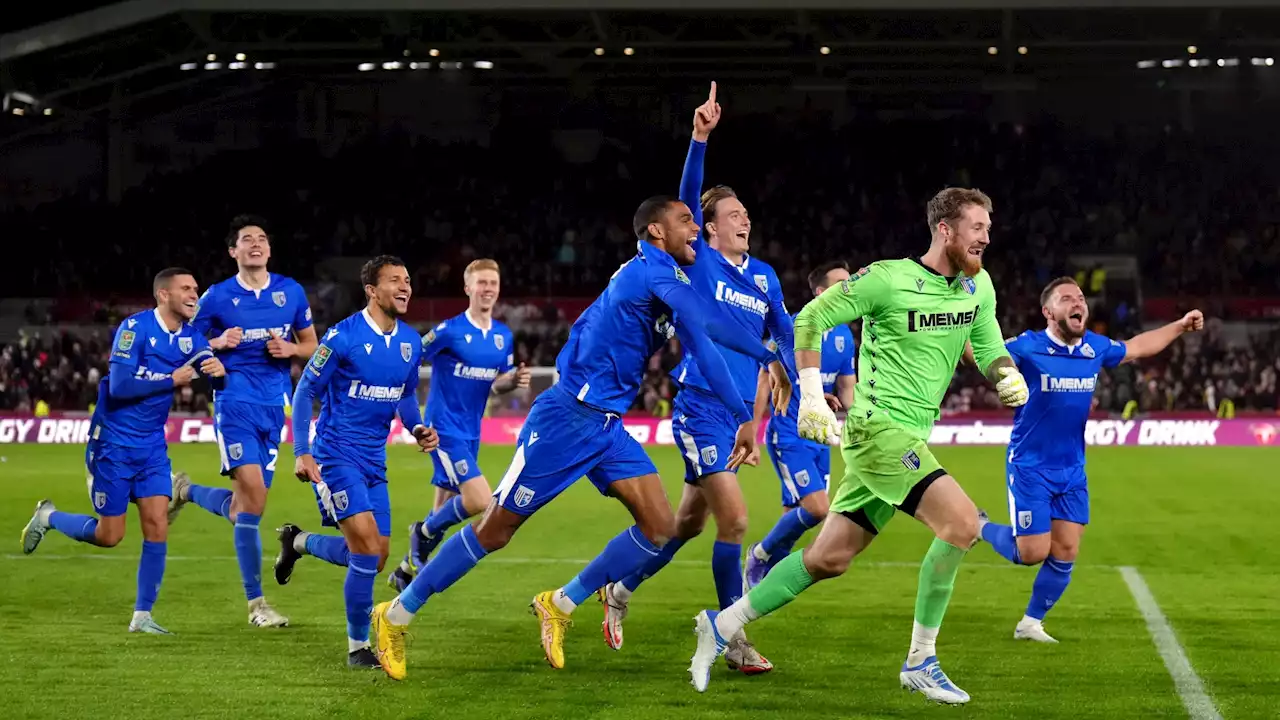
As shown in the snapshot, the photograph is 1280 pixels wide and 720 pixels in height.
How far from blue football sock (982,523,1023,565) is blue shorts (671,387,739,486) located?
1.87 m

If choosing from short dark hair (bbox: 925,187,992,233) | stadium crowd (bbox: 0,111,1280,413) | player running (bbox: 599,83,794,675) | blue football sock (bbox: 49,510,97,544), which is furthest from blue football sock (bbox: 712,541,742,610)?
stadium crowd (bbox: 0,111,1280,413)

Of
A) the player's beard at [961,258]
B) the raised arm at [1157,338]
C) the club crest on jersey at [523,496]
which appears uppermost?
the player's beard at [961,258]

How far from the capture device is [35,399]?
111 feet

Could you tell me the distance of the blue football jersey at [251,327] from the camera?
10164 millimetres

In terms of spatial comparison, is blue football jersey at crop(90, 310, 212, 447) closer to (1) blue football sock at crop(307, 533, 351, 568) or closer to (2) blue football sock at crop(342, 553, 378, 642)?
(1) blue football sock at crop(307, 533, 351, 568)

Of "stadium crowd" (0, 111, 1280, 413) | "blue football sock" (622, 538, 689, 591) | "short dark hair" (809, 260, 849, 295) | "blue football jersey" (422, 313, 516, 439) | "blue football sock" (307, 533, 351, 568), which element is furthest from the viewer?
"stadium crowd" (0, 111, 1280, 413)

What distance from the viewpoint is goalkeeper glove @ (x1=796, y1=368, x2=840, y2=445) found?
6496 mm

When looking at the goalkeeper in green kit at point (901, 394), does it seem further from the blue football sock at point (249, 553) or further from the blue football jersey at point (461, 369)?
the blue football jersey at point (461, 369)

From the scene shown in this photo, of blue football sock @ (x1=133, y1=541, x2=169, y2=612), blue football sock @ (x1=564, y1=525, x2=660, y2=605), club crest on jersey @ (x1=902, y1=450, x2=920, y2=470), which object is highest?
club crest on jersey @ (x1=902, y1=450, x2=920, y2=470)

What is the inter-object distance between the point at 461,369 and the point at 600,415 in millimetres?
4244

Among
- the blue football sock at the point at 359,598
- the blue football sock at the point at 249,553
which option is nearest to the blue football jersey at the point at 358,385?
the blue football sock at the point at 359,598

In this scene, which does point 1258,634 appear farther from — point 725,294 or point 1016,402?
point 725,294

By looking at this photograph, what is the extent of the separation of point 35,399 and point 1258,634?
30.3m

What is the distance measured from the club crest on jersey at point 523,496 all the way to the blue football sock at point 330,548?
161 centimetres
